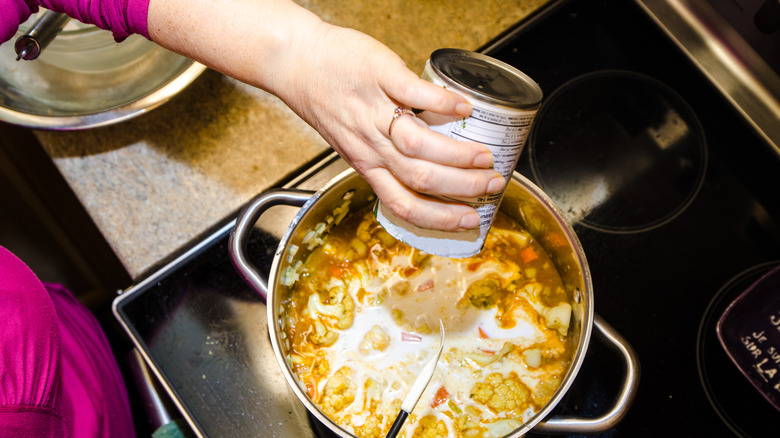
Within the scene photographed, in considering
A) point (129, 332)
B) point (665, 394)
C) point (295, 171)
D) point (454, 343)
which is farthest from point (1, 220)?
point (665, 394)

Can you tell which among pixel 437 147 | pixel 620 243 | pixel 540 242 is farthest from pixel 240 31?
pixel 620 243

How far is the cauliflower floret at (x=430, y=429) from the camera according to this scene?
82 centimetres

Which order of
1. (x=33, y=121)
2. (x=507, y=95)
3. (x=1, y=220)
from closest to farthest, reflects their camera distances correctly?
(x=507, y=95) → (x=33, y=121) → (x=1, y=220)

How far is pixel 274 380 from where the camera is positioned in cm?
87

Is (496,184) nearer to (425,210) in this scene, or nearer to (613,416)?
(425,210)

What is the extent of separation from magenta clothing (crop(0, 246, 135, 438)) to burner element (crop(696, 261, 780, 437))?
966mm

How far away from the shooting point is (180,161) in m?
0.94

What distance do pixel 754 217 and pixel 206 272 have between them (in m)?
0.93

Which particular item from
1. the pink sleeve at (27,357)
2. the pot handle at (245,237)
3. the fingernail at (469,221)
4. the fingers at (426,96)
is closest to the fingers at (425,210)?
the fingernail at (469,221)

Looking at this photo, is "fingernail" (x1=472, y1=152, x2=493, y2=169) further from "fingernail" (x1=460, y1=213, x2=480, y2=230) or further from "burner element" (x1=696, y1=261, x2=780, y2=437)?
"burner element" (x1=696, y1=261, x2=780, y2=437)

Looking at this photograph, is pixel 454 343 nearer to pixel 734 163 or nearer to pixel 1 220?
pixel 734 163

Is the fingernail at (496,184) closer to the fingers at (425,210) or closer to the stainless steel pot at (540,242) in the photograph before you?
the fingers at (425,210)

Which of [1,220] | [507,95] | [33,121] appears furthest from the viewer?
[1,220]

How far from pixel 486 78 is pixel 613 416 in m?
0.46
